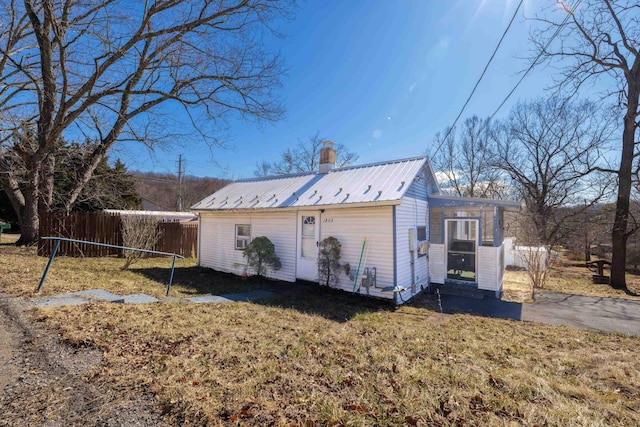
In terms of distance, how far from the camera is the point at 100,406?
2.52m

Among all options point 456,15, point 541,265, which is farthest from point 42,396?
point 541,265

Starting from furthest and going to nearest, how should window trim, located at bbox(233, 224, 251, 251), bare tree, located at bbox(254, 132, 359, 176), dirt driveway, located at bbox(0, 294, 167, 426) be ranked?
bare tree, located at bbox(254, 132, 359, 176) → window trim, located at bbox(233, 224, 251, 251) → dirt driveway, located at bbox(0, 294, 167, 426)

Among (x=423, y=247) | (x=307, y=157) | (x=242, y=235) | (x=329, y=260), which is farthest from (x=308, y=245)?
(x=307, y=157)

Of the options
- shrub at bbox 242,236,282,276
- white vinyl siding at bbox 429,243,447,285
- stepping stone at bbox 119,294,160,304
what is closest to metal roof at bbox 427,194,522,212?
white vinyl siding at bbox 429,243,447,285

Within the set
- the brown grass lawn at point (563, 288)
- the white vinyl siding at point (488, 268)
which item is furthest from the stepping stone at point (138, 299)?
the brown grass lawn at point (563, 288)

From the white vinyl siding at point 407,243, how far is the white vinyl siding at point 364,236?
9.9 inches

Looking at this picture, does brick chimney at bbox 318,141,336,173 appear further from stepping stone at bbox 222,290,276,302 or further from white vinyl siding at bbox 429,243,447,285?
stepping stone at bbox 222,290,276,302

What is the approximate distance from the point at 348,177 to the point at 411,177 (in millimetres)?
2264

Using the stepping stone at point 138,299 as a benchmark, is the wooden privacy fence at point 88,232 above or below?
above

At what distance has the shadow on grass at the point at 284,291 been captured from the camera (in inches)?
275

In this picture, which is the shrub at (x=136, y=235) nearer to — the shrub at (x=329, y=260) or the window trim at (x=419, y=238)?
the shrub at (x=329, y=260)

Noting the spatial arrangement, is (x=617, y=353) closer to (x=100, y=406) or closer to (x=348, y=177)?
(x=100, y=406)

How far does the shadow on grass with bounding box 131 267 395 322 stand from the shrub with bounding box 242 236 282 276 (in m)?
0.50

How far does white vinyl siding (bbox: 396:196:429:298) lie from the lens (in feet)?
26.0
